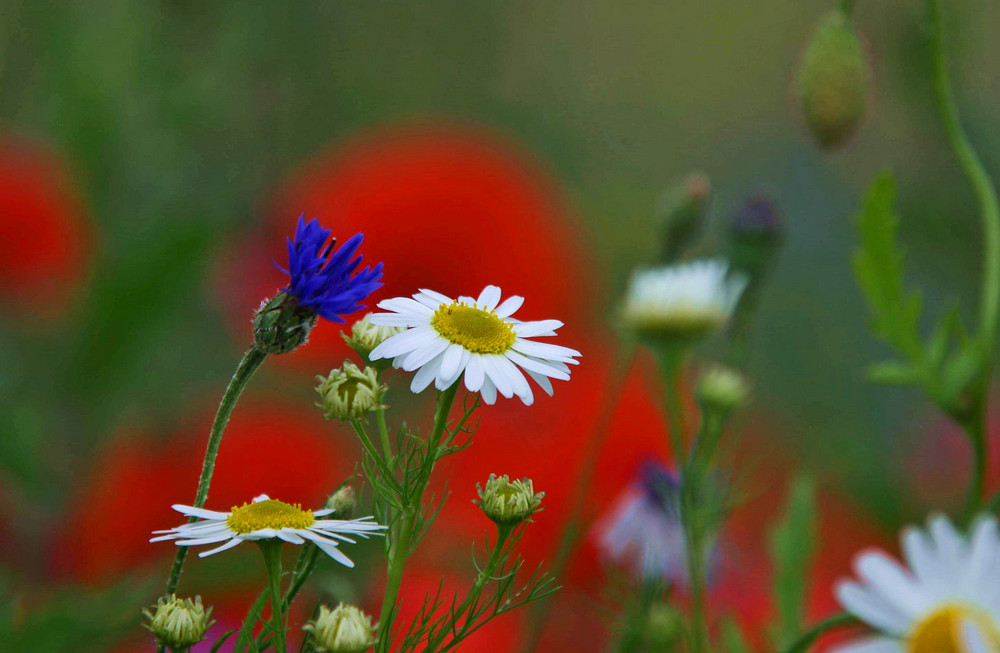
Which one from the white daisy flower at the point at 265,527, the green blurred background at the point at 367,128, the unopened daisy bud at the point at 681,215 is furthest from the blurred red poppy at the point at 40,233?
the white daisy flower at the point at 265,527

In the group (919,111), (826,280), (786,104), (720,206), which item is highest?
(786,104)

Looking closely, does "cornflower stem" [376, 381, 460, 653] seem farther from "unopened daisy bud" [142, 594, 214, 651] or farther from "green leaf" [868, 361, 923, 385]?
"green leaf" [868, 361, 923, 385]

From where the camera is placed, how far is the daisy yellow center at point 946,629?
191 mm

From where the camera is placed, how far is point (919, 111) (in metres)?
0.61

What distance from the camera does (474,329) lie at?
213mm

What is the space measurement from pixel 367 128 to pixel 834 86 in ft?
2.35

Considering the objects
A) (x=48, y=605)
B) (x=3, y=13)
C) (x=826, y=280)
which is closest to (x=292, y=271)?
(x=48, y=605)

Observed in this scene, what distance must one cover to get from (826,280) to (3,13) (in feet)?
2.51

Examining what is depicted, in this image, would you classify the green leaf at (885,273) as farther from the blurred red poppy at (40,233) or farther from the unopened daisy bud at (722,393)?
the blurred red poppy at (40,233)

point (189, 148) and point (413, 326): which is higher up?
point (189, 148)

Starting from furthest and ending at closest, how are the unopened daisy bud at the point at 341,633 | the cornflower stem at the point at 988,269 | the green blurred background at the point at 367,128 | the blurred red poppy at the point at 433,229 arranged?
the blurred red poppy at the point at 433,229
the green blurred background at the point at 367,128
the cornflower stem at the point at 988,269
the unopened daisy bud at the point at 341,633

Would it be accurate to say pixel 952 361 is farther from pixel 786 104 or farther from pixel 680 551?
pixel 786 104

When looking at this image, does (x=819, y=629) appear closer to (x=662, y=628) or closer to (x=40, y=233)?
(x=662, y=628)

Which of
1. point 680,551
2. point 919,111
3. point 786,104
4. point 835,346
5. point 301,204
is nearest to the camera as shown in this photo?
point 680,551
